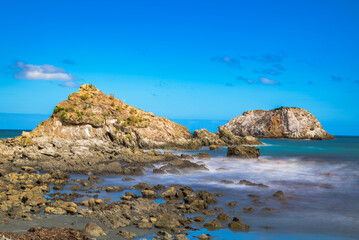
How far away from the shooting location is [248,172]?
25.1 m

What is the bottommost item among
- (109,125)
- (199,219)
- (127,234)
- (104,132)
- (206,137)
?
(127,234)

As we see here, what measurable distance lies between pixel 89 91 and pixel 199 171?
35.2 m

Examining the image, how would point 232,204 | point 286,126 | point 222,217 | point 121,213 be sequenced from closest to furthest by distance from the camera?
point 121,213, point 222,217, point 232,204, point 286,126

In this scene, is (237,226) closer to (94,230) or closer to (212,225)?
(212,225)

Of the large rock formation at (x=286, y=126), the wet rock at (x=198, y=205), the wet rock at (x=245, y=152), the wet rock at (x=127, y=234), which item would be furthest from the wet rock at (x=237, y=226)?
the large rock formation at (x=286, y=126)

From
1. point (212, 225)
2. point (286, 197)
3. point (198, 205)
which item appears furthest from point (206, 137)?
point (212, 225)

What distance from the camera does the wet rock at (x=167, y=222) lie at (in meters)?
10.2

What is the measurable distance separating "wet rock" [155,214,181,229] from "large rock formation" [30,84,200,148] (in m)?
34.6

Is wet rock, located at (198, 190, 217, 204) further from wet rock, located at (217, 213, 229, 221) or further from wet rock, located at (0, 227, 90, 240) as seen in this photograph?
wet rock, located at (0, 227, 90, 240)

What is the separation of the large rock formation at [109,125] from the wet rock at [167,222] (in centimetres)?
3462

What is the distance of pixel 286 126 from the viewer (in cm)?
12131

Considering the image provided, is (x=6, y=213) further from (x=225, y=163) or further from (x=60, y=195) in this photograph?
(x=225, y=163)

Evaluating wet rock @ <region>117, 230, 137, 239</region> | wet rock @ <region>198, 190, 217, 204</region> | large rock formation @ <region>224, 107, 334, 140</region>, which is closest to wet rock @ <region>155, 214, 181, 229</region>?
wet rock @ <region>117, 230, 137, 239</region>

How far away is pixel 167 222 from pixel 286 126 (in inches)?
4659
